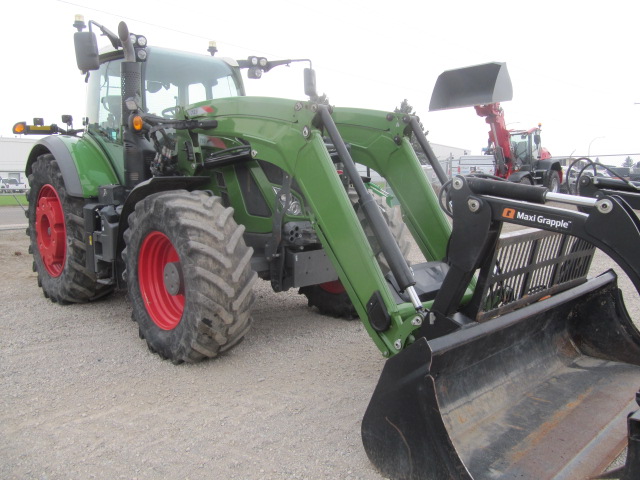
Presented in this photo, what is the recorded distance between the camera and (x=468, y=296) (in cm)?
327

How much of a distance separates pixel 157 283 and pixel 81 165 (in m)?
Answer: 1.66

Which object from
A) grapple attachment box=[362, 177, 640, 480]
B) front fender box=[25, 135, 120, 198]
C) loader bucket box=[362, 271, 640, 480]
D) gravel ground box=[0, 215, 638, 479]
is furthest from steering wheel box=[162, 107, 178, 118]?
loader bucket box=[362, 271, 640, 480]

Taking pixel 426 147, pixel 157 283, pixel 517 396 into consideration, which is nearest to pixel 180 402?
pixel 157 283

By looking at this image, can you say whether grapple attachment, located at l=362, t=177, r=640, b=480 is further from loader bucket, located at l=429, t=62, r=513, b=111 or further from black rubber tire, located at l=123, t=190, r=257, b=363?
black rubber tire, located at l=123, t=190, r=257, b=363

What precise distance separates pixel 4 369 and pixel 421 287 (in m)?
3.06

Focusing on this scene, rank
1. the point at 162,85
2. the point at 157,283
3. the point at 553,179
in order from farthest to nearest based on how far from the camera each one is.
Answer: the point at 553,179 → the point at 162,85 → the point at 157,283

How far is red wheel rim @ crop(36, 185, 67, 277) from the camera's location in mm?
5699

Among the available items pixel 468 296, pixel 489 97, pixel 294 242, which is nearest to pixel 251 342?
pixel 294 242

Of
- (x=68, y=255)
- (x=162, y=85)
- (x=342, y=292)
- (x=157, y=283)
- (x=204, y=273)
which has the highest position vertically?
(x=162, y=85)

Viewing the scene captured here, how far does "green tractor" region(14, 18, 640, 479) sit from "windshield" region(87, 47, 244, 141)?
0.07ft

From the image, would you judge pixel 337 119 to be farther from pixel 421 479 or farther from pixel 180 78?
pixel 421 479

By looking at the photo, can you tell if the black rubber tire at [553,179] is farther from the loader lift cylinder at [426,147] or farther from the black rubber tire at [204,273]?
the black rubber tire at [204,273]

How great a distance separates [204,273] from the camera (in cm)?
368

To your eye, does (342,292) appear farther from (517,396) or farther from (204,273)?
(517,396)
